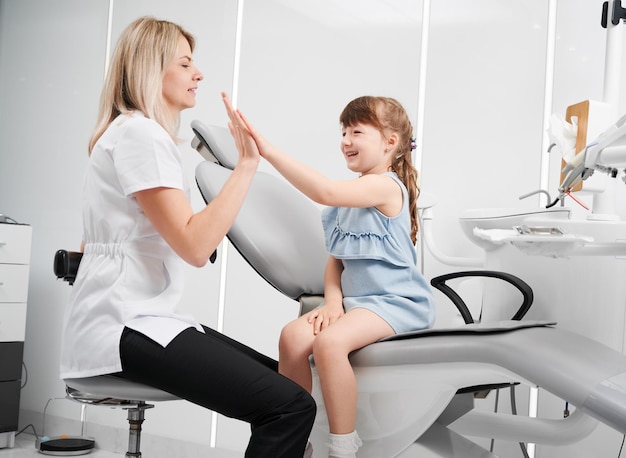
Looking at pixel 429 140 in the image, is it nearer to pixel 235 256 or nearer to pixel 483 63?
pixel 483 63

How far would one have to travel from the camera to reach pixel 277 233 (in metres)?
1.78

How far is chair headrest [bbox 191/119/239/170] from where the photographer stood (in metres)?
1.81

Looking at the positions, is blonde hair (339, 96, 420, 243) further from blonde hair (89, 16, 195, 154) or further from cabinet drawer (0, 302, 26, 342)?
cabinet drawer (0, 302, 26, 342)

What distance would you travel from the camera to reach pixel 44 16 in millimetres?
4055

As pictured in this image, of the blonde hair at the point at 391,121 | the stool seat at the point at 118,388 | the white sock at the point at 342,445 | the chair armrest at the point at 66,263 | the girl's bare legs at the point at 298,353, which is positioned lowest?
the white sock at the point at 342,445

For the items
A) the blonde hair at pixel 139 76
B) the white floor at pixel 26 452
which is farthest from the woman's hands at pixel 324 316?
the white floor at pixel 26 452

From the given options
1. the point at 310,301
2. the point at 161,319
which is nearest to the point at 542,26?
the point at 310,301

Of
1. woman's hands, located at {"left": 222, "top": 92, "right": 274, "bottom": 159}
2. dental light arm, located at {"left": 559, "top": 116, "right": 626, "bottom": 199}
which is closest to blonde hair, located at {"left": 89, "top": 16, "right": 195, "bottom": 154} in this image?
woman's hands, located at {"left": 222, "top": 92, "right": 274, "bottom": 159}

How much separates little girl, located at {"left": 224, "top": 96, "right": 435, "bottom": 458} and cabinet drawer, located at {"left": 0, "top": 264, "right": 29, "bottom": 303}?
2171mm

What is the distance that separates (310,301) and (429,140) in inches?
43.8

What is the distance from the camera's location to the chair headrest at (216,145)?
1814 millimetres

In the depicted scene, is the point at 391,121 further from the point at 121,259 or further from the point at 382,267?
the point at 121,259

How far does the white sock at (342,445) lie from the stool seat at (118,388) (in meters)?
0.32

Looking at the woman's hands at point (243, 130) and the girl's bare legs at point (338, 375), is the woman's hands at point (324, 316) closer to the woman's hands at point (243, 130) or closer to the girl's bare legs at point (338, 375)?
the girl's bare legs at point (338, 375)
